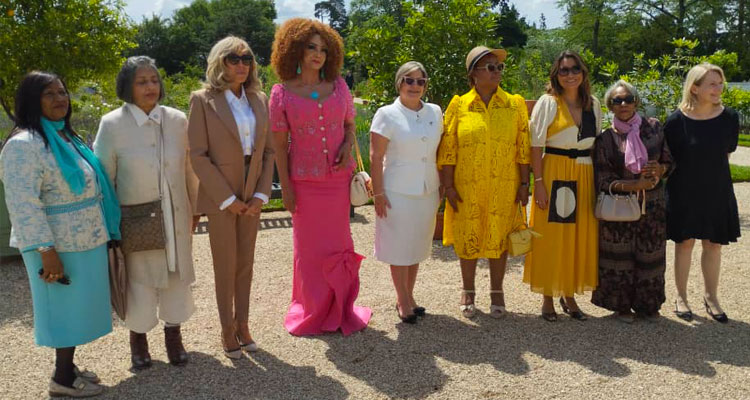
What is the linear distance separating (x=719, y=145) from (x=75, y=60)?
7.94 metres

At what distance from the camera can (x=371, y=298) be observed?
18.5 feet

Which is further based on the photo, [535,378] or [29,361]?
[29,361]

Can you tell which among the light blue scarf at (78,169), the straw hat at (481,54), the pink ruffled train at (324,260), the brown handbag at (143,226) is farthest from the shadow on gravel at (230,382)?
the straw hat at (481,54)

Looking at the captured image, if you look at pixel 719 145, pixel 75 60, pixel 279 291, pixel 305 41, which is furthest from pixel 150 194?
pixel 75 60

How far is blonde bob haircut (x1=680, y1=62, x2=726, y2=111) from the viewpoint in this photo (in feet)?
15.3

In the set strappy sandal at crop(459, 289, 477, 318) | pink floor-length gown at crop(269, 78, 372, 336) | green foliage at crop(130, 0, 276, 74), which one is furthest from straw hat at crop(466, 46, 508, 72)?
green foliage at crop(130, 0, 276, 74)

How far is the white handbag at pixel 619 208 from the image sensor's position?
4.52 metres

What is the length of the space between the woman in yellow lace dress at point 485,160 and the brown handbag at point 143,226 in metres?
2.13

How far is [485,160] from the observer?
4699mm

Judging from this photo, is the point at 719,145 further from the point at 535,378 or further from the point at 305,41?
the point at 305,41

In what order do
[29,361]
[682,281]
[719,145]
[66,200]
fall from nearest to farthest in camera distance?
[66,200]
[29,361]
[719,145]
[682,281]

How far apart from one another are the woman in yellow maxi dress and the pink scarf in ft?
0.67

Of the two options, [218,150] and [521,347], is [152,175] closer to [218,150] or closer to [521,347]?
[218,150]

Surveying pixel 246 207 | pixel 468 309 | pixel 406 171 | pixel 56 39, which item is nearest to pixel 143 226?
pixel 246 207
